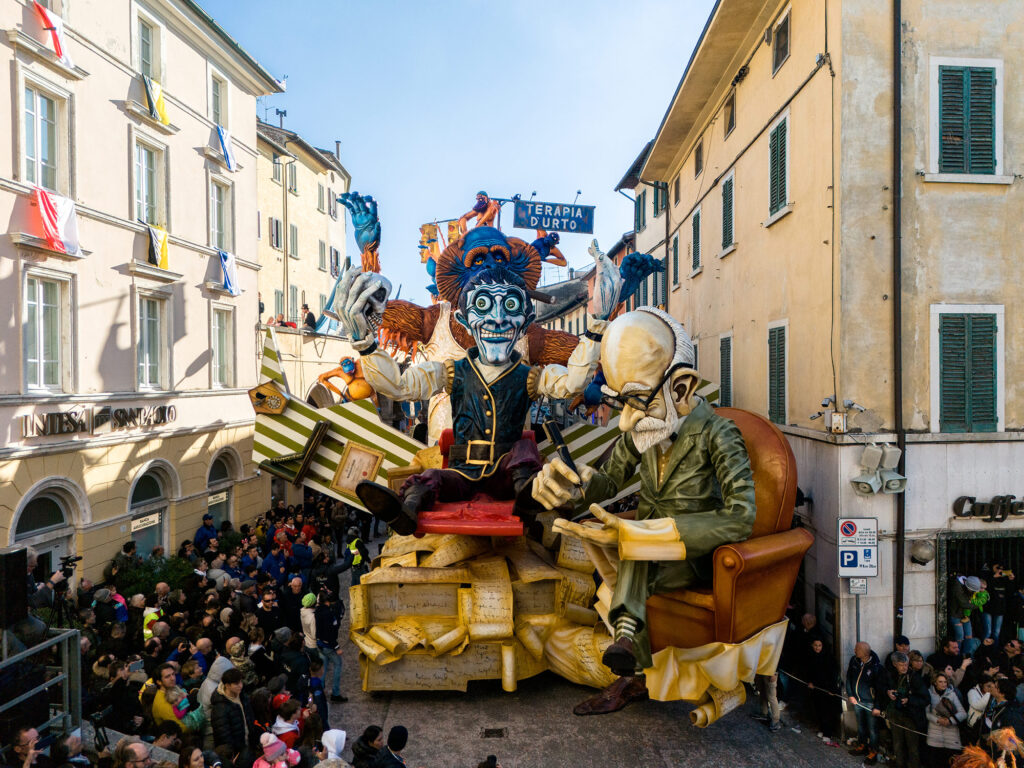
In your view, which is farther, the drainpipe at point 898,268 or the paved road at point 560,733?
the drainpipe at point 898,268

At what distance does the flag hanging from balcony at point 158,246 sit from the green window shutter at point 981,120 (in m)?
13.7

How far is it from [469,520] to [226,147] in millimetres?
13560

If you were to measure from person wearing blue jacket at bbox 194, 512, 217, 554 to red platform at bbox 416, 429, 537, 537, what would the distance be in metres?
7.92

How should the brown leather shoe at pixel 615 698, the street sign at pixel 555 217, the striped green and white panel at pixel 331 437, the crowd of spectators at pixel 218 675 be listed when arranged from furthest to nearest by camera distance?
the street sign at pixel 555 217 < the striped green and white panel at pixel 331 437 < the brown leather shoe at pixel 615 698 < the crowd of spectators at pixel 218 675

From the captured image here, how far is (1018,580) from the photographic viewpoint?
8.51 m

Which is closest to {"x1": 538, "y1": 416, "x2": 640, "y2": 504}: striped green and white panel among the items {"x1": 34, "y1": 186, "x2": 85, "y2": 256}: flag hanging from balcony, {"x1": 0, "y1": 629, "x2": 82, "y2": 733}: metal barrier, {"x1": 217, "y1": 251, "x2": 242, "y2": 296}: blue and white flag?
{"x1": 0, "y1": 629, "x2": 82, "y2": 733}: metal barrier

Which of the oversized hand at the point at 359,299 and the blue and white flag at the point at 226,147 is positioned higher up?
the blue and white flag at the point at 226,147

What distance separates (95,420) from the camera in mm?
12258

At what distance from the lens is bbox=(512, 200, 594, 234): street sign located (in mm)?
11664

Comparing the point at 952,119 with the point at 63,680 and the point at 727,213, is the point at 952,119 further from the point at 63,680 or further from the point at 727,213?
the point at 63,680

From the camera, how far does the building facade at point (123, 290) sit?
10.8 meters

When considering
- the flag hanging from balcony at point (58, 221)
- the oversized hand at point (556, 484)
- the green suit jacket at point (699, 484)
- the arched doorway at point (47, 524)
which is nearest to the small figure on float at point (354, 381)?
the green suit jacket at point (699, 484)

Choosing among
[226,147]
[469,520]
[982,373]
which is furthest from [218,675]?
[226,147]

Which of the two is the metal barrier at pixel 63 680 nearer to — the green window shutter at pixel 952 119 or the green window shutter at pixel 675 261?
the green window shutter at pixel 952 119
